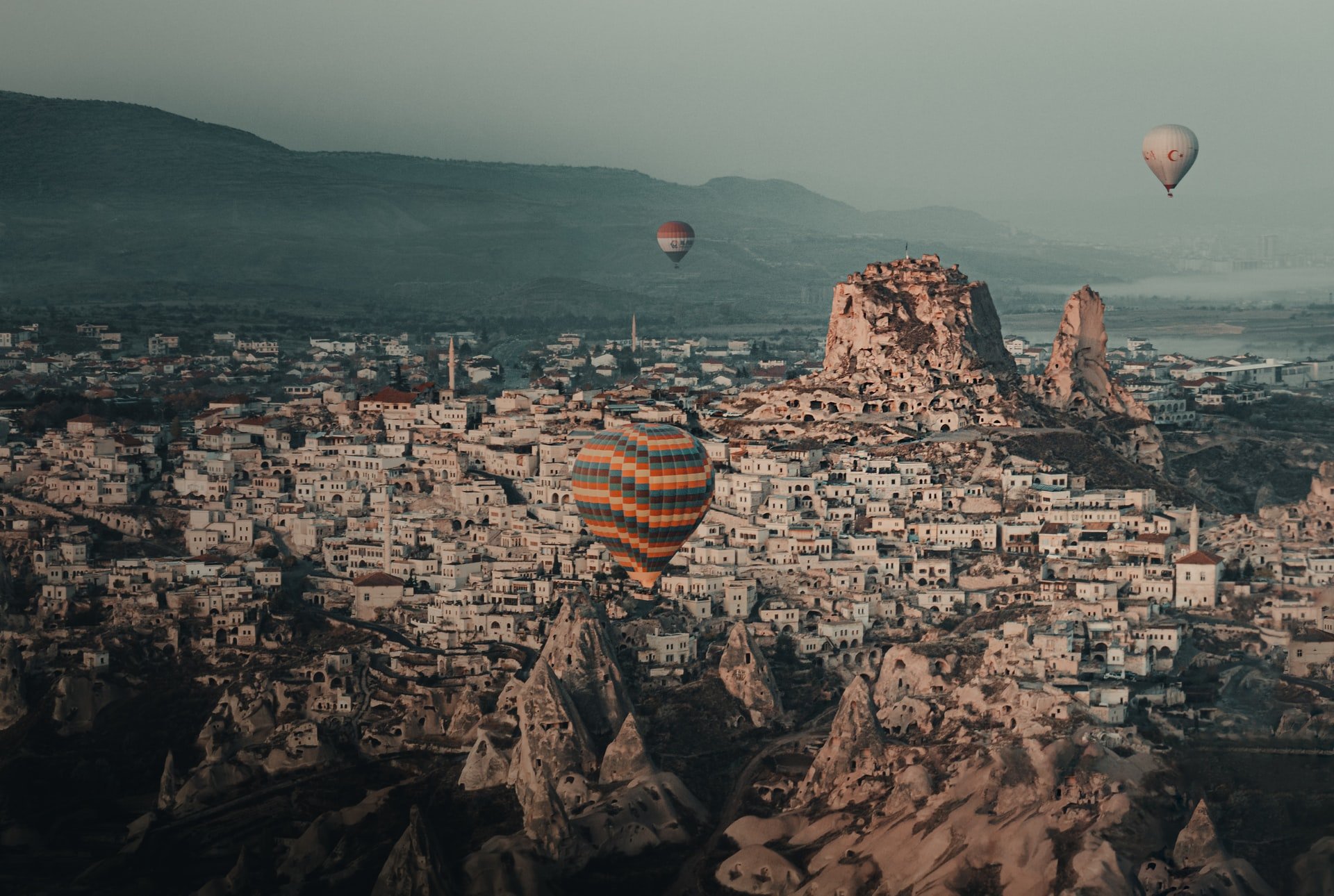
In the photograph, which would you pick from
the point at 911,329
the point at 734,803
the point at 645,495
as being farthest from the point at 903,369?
the point at 734,803

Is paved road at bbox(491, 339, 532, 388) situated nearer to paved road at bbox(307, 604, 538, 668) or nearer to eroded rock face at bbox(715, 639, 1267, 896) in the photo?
paved road at bbox(307, 604, 538, 668)

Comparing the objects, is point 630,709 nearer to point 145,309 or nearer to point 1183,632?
point 1183,632

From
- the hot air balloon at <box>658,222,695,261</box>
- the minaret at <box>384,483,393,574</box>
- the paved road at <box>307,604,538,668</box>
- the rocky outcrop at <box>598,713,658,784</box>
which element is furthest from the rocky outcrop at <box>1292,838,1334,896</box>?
the hot air balloon at <box>658,222,695,261</box>

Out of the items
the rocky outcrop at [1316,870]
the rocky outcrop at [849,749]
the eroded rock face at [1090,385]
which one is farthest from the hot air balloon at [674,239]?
the rocky outcrop at [1316,870]

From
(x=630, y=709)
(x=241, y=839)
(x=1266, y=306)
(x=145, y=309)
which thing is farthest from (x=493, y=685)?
(x=1266, y=306)

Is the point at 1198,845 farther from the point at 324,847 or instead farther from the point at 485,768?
the point at 324,847

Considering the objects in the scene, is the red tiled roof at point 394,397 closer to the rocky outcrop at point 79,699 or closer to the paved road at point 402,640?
the paved road at point 402,640
